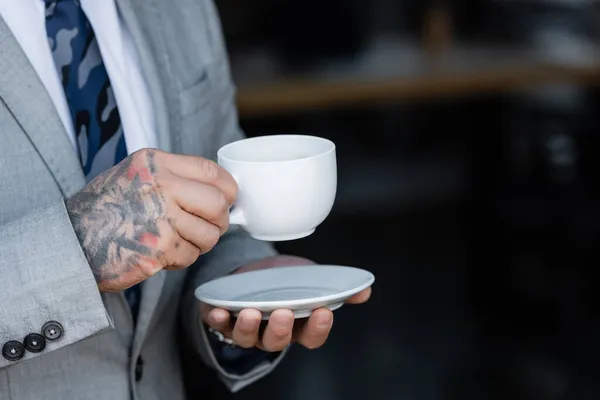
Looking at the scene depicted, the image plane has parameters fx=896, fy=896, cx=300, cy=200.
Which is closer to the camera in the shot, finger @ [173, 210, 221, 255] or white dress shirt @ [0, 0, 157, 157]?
finger @ [173, 210, 221, 255]

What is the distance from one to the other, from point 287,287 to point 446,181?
13.5 feet

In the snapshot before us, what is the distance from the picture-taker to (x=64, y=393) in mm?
1137

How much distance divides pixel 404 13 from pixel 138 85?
4.08 meters

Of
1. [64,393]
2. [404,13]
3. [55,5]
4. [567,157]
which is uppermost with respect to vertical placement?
[55,5]

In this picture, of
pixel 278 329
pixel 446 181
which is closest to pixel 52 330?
pixel 278 329

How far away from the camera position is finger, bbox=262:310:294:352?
3.40 feet

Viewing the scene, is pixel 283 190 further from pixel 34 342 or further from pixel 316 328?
pixel 34 342

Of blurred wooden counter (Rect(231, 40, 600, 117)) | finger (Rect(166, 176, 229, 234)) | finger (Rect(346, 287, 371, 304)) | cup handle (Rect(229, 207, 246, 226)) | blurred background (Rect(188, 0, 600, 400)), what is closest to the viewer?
finger (Rect(166, 176, 229, 234))

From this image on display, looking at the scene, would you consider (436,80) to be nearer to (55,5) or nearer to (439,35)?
(439,35)

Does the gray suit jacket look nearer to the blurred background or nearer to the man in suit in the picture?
the man in suit

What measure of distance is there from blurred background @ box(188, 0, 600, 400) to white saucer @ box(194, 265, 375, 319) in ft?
5.06

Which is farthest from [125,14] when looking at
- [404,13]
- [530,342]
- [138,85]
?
[404,13]

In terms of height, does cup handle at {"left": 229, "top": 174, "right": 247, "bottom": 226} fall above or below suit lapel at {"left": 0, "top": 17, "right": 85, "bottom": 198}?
below

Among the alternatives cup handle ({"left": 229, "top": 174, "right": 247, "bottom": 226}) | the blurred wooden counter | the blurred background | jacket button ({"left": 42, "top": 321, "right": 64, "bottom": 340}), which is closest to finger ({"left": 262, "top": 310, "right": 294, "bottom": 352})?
cup handle ({"left": 229, "top": 174, "right": 247, "bottom": 226})
